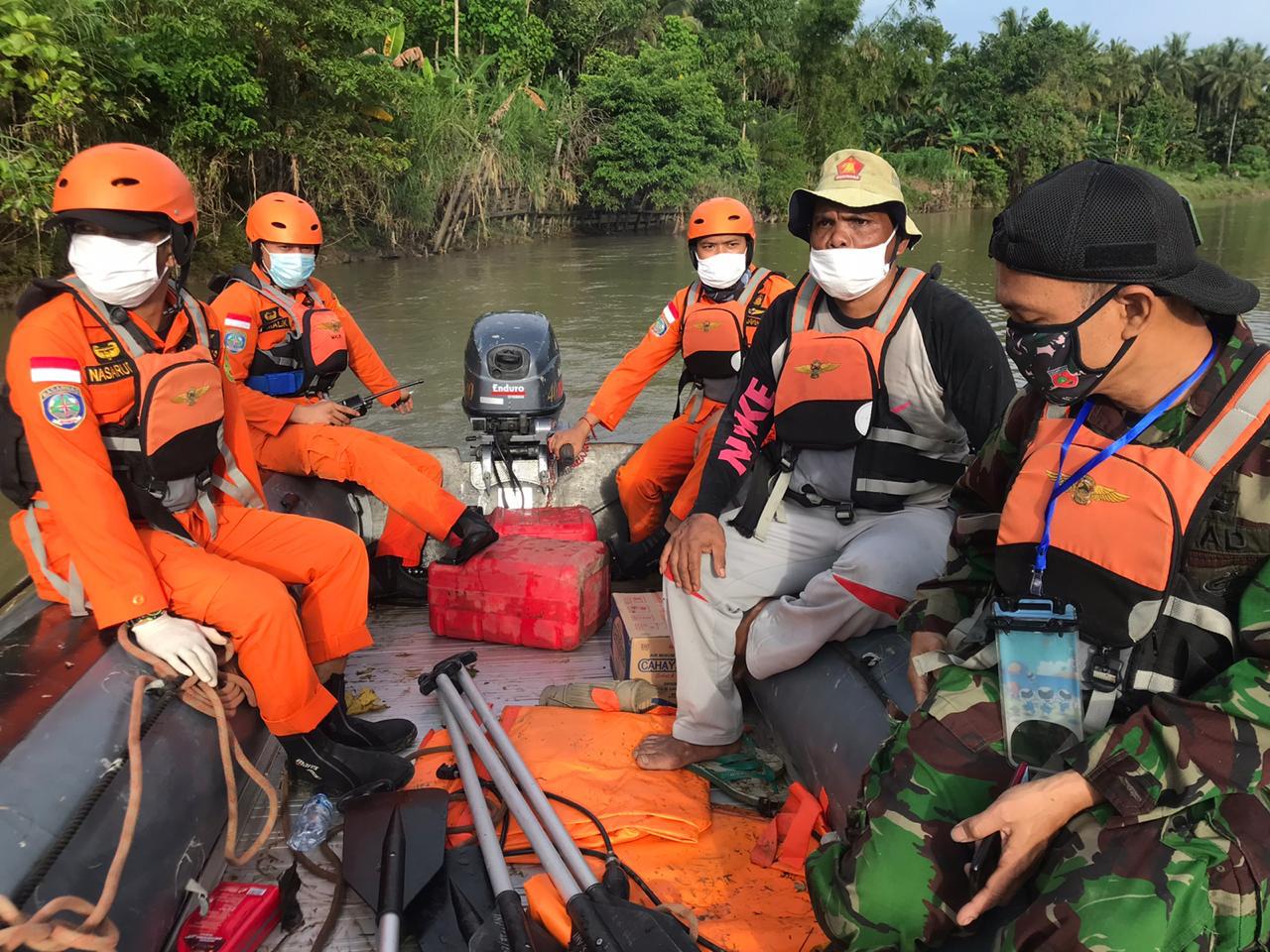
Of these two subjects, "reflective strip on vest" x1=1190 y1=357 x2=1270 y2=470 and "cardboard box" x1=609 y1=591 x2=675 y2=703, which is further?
"cardboard box" x1=609 y1=591 x2=675 y2=703

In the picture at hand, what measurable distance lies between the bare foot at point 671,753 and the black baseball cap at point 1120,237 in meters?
1.64

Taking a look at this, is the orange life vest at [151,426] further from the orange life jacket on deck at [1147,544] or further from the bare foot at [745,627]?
the orange life jacket on deck at [1147,544]

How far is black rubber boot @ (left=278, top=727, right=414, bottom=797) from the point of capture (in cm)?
250

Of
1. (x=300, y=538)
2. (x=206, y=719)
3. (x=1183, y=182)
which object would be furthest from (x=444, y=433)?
(x=1183, y=182)

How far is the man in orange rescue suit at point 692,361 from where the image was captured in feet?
13.2

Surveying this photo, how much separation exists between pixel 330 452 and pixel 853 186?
223 centimetres

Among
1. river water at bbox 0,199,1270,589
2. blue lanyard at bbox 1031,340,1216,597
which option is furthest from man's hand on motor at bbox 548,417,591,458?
river water at bbox 0,199,1270,589

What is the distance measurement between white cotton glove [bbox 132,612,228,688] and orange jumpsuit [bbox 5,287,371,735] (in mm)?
50

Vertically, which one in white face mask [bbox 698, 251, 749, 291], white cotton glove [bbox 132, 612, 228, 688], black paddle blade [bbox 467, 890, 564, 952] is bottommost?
black paddle blade [bbox 467, 890, 564, 952]

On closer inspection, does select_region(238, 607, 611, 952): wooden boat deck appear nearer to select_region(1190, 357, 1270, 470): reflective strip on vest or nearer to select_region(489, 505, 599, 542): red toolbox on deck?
select_region(489, 505, 599, 542): red toolbox on deck

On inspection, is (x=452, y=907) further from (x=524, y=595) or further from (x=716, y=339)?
(x=716, y=339)

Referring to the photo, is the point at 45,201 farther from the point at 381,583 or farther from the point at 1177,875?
the point at 1177,875

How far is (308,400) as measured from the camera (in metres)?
4.14

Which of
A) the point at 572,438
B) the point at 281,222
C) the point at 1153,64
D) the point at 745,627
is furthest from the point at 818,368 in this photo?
the point at 1153,64
